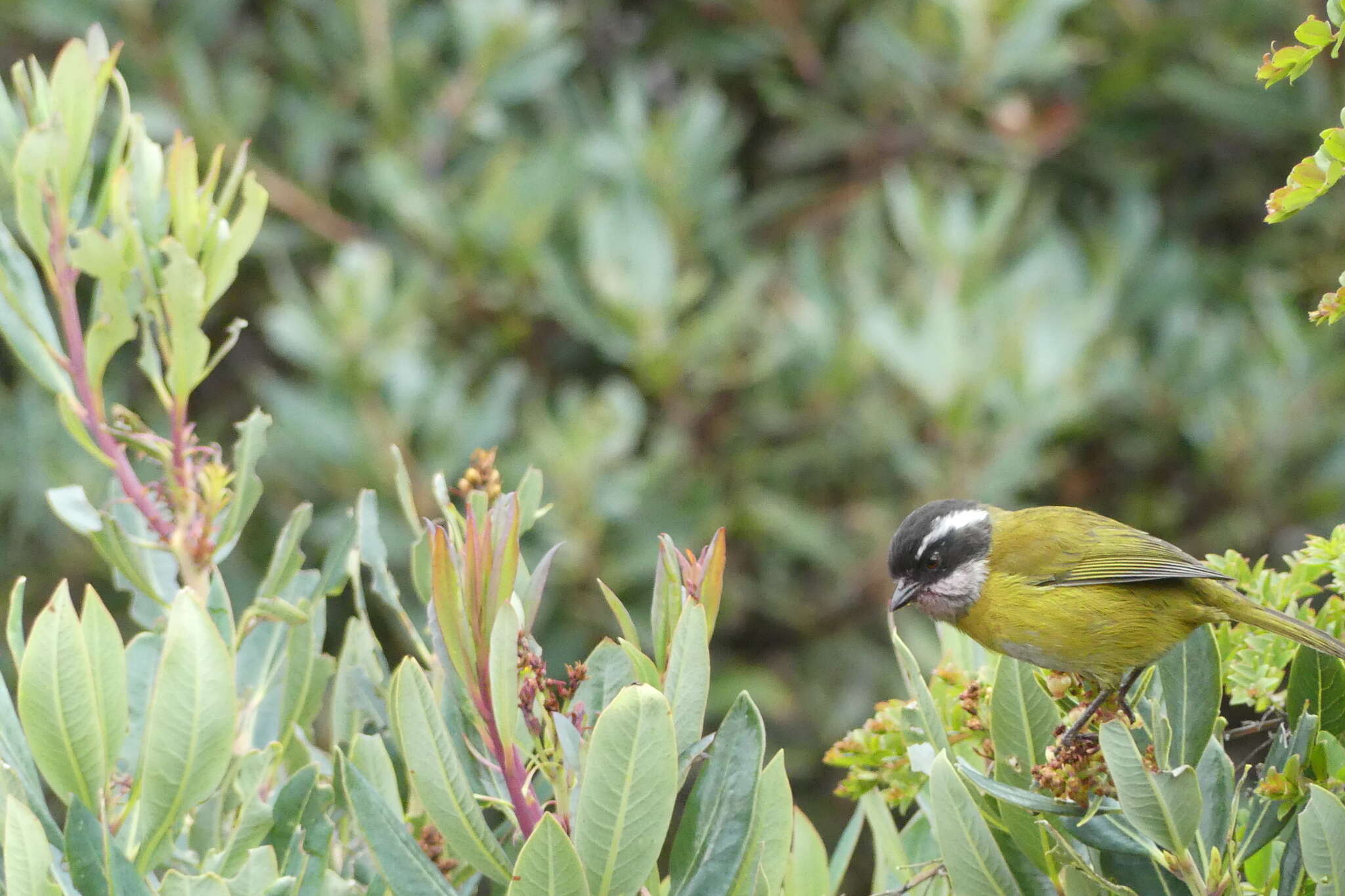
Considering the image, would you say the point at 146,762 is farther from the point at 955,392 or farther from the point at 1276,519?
the point at 1276,519

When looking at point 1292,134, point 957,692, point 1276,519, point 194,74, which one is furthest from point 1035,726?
point 1292,134

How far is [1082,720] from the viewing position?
69.3 inches

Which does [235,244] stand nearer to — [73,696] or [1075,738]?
[73,696]

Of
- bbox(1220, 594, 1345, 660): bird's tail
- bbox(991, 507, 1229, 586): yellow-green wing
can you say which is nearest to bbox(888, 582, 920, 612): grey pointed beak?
bbox(991, 507, 1229, 586): yellow-green wing

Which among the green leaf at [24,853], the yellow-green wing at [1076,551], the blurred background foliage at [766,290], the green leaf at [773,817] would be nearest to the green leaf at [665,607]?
the green leaf at [773,817]

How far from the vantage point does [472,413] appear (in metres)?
4.38

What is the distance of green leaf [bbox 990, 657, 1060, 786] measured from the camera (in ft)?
5.24

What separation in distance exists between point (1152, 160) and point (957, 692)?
403cm

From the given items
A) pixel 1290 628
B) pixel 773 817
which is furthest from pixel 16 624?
pixel 1290 628

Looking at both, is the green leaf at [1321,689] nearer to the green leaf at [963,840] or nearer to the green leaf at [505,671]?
the green leaf at [963,840]

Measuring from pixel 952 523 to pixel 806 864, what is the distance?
123 centimetres

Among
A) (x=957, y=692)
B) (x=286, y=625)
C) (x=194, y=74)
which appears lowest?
(x=957, y=692)

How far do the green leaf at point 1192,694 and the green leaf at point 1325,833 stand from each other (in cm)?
22

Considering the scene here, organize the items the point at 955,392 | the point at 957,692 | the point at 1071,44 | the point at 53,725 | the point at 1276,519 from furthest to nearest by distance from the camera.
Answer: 1. the point at 1071,44
2. the point at 1276,519
3. the point at 955,392
4. the point at 957,692
5. the point at 53,725
